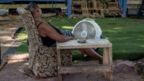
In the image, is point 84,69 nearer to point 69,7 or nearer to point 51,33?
point 51,33

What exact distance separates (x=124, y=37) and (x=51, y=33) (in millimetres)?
4871

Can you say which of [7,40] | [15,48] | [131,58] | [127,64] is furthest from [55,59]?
[7,40]

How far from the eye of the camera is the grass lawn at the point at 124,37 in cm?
883

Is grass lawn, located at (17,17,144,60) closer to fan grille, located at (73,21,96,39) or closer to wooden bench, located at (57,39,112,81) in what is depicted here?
fan grille, located at (73,21,96,39)

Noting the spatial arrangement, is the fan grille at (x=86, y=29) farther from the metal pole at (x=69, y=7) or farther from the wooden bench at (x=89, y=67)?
the metal pole at (x=69, y=7)

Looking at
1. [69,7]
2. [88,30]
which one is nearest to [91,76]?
[88,30]

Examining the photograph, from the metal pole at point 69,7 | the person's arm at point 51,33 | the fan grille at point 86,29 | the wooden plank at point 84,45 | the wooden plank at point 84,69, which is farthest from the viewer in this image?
the metal pole at point 69,7

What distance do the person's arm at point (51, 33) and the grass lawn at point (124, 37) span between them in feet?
6.11

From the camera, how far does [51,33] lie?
272 inches

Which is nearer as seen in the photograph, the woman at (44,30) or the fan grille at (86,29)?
the woman at (44,30)

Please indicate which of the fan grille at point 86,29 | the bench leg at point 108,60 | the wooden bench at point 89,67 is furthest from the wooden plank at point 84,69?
the fan grille at point 86,29

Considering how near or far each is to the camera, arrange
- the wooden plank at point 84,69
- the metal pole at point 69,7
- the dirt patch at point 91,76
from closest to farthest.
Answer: the wooden plank at point 84,69 < the dirt patch at point 91,76 < the metal pole at point 69,7

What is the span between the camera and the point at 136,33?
12.2 metres

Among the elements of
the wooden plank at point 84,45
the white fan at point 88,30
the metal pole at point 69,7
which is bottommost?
the metal pole at point 69,7
